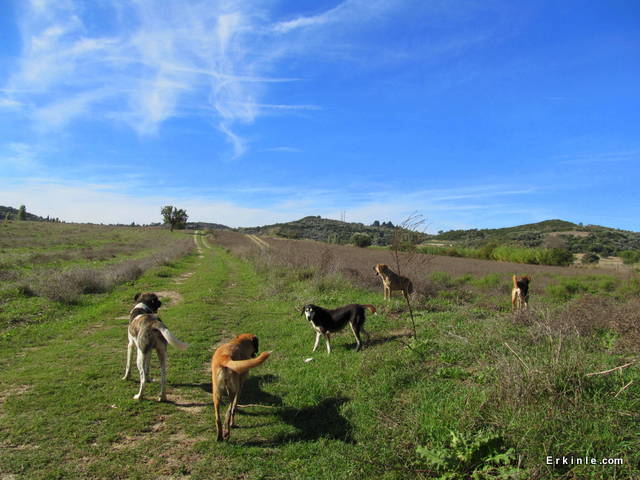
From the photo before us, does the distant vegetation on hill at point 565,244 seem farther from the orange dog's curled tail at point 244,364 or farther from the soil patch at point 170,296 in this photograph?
the orange dog's curled tail at point 244,364

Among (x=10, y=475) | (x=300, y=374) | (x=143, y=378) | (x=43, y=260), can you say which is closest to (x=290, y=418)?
(x=300, y=374)

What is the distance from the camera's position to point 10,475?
11.6 ft

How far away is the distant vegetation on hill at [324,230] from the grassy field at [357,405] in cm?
3222

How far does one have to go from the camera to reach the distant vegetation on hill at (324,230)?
62078 millimetres

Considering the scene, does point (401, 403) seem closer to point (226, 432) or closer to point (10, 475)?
point (226, 432)

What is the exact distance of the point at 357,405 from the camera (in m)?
4.92

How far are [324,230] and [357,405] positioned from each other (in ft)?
284

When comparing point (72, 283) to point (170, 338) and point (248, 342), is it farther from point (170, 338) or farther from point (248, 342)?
point (248, 342)

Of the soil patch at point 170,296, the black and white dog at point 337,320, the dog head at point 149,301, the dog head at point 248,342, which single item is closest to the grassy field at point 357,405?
the black and white dog at point 337,320

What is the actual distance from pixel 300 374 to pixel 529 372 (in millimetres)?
3844

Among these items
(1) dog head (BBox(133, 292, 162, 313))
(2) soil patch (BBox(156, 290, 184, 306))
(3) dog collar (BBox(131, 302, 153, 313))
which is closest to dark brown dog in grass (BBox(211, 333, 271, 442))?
(3) dog collar (BBox(131, 302, 153, 313))

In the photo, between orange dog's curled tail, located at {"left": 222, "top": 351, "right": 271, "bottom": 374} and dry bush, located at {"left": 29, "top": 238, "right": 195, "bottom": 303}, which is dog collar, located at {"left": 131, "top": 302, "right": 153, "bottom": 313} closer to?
orange dog's curled tail, located at {"left": 222, "top": 351, "right": 271, "bottom": 374}

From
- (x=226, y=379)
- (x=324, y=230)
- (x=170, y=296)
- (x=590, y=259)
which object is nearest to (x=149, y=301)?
(x=226, y=379)

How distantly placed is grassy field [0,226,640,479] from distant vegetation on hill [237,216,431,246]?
106 ft
